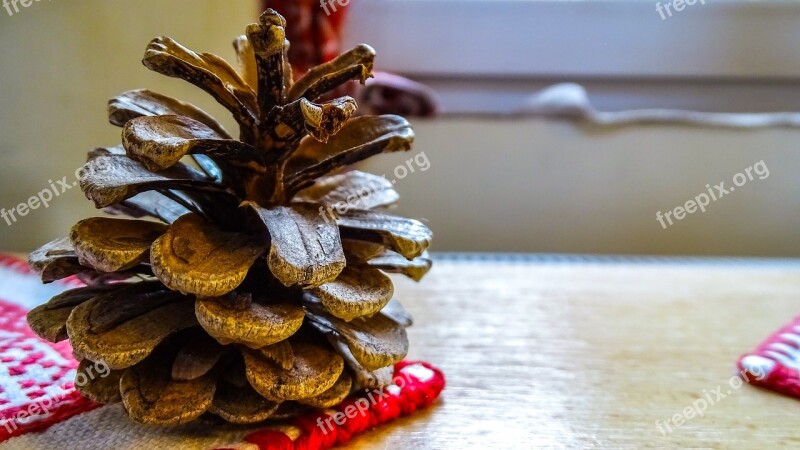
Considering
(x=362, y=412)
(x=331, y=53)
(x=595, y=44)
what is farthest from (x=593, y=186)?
(x=362, y=412)

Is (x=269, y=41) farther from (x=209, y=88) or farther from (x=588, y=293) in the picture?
(x=588, y=293)

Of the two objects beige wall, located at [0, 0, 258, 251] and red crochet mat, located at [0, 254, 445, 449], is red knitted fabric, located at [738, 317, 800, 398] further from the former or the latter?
beige wall, located at [0, 0, 258, 251]

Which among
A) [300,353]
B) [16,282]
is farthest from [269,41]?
[16,282]

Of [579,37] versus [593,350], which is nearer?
[593,350]

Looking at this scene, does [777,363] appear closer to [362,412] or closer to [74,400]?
[362,412]

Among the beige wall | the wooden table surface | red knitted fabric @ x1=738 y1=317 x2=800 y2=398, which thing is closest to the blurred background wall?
the wooden table surface

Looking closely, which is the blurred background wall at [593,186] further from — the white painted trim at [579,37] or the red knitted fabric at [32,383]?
the red knitted fabric at [32,383]

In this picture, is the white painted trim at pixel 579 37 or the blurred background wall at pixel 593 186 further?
the white painted trim at pixel 579 37

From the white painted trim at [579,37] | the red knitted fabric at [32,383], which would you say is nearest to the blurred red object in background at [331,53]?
the white painted trim at [579,37]
